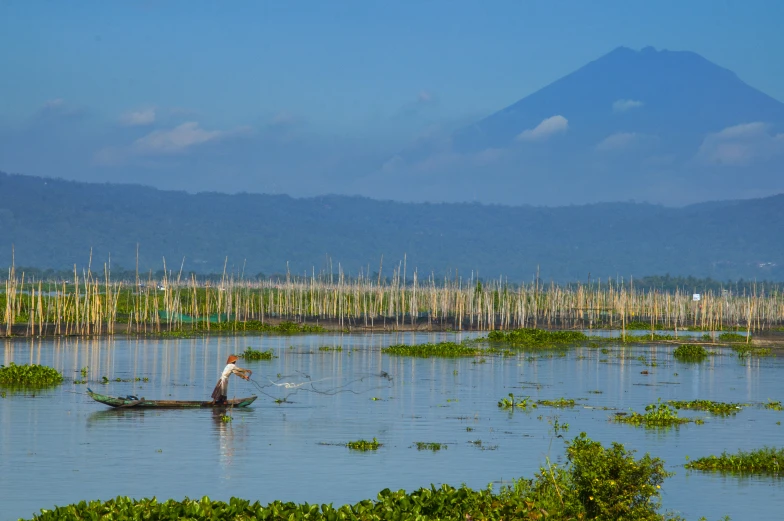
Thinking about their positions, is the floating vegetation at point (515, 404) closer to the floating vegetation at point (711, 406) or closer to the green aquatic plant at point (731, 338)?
the floating vegetation at point (711, 406)

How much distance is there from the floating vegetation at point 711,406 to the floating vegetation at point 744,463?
8.58 m

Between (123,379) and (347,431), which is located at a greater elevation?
(123,379)

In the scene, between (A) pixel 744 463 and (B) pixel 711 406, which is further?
(B) pixel 711 406

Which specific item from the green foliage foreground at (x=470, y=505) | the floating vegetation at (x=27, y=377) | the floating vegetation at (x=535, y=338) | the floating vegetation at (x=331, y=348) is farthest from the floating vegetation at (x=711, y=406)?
the floating vegetation at (x=535, y=338)

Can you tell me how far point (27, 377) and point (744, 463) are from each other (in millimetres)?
21139

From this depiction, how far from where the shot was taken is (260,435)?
24422mm

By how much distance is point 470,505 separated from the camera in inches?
562

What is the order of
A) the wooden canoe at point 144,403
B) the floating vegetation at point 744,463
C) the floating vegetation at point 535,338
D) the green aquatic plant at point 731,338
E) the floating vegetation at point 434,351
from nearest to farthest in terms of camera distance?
the floating vegetation at point 744,463 < the wooden canoe at point 144,403 < the floating vegetation at point 434,351 < the floating vegetation at point 535,338 < the green aquatic plant at point 731,338

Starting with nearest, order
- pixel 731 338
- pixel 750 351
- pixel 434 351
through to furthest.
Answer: pixel 434 351, pixel 750 351, pixel 731 338

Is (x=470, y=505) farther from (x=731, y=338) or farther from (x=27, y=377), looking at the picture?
(x=731, y=338)

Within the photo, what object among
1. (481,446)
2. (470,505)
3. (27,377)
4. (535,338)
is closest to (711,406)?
(481,446)

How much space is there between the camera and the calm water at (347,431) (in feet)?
61.1

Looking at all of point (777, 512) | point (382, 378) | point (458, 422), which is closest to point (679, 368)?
point (382, 378)

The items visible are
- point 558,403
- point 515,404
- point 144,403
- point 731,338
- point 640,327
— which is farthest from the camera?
point 640,327
